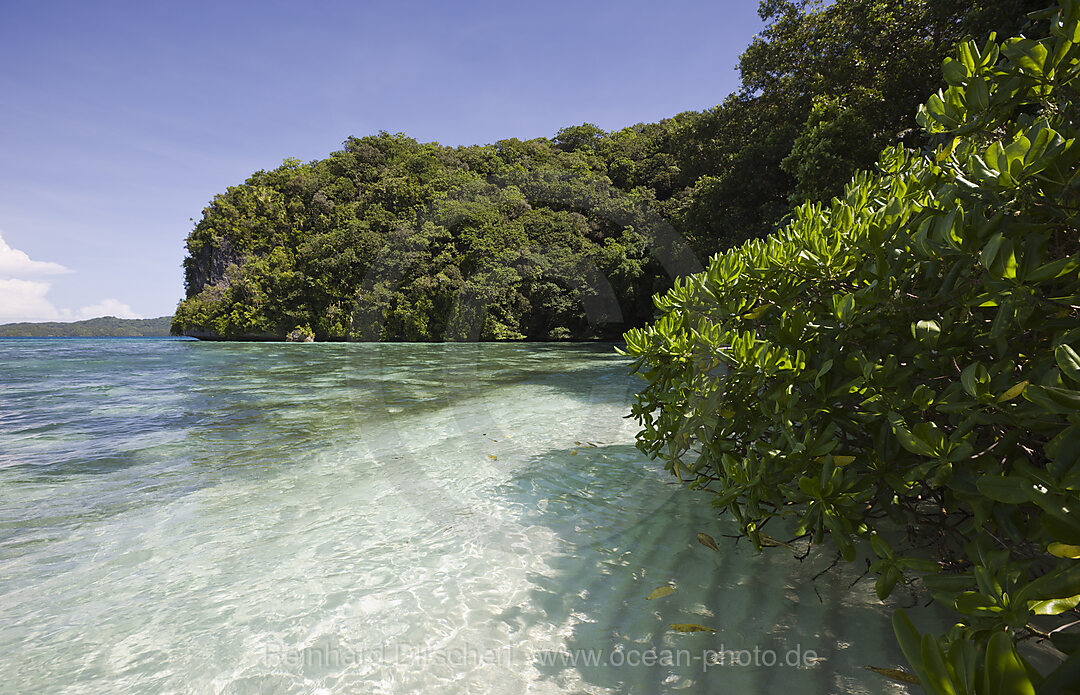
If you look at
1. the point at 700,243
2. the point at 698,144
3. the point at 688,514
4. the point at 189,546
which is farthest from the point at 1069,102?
the point at 698,144

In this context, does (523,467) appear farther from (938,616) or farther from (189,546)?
(938,616)

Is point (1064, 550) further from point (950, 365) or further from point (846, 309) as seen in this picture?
point (846, 309)

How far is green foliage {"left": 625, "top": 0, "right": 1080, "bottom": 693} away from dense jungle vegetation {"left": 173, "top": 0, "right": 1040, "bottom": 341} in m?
9.72

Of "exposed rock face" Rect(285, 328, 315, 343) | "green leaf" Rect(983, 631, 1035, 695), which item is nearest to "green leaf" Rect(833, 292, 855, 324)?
"green leaf" Rect(983, 631, 1035, 695)

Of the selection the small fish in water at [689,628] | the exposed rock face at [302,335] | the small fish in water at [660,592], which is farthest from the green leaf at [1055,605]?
the exposed rock face at [302,335]

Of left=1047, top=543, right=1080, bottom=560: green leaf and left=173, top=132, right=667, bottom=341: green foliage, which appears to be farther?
left=173, top=132, right=667, bottom=341: green foliage

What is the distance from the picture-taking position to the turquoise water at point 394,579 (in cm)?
181

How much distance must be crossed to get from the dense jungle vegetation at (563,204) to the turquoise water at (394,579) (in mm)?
10638

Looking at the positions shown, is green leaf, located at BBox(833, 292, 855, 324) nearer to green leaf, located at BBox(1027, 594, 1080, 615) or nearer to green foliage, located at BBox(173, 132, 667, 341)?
green leaf, located at BBox(1027, 594, 1080, 615)

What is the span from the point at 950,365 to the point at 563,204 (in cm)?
3447

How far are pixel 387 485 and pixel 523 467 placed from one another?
1.28 meters

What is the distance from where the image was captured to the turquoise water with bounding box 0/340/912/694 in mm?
1813

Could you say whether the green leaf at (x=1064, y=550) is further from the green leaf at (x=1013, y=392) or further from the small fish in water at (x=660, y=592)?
the small fish in water at (x=660, y=592)

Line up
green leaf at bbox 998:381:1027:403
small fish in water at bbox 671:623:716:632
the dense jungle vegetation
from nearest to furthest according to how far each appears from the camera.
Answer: green leaf at bbox 998:381:1027:403
small fish in water at bbox 671:623:716:632
the dense jungle vegetation
